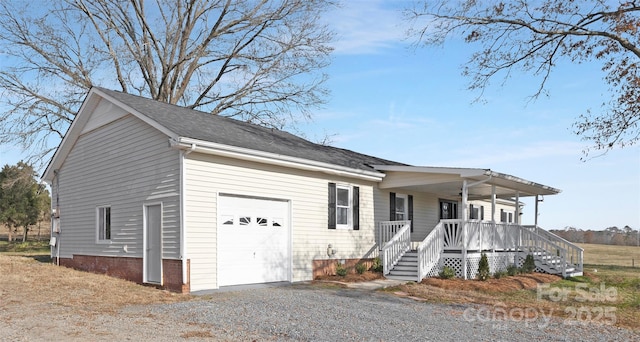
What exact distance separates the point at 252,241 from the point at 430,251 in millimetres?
5433

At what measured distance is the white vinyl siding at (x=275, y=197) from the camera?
491 inches

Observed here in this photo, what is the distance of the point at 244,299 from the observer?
11.2 m

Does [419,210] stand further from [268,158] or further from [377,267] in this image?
[268,158]

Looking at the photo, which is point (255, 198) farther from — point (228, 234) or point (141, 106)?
point (141, 106)

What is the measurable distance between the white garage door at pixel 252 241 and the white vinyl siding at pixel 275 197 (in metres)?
0.25

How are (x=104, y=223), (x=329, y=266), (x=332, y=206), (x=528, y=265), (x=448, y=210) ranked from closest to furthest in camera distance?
(x=104, y=223)
(x=329, y=266)
(x=332, y=206)
(x=528, y=265)
(x=448, y=210)

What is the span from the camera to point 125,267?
1425 cm

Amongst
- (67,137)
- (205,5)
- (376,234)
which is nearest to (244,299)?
(376,234)

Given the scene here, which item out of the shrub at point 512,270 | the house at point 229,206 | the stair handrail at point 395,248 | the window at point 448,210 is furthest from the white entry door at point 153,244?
the window at point 448,210

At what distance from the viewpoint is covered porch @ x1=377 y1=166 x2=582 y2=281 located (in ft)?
52.6

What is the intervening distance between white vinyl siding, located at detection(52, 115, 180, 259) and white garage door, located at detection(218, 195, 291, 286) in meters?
1.26

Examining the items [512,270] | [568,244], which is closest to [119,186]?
[512,270]

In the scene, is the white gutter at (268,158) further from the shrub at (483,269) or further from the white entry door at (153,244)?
the shrub at (483,269)

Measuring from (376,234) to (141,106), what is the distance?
8261mm
